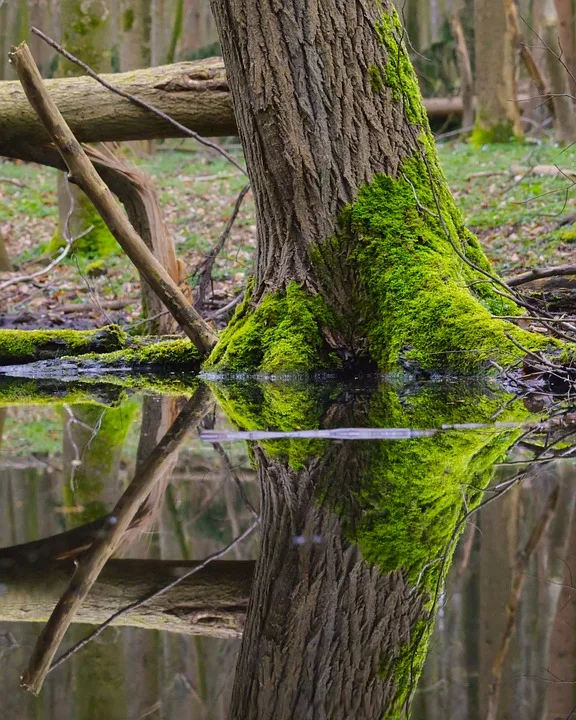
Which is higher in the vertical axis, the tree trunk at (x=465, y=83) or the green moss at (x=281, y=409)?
the tree trunk at (x=465, y=83)

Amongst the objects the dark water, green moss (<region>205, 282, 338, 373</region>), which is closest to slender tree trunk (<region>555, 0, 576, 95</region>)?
green moss (<region>205, 282, 338, 373</region>)

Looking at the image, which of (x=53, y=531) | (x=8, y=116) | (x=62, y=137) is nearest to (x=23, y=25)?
(x=8, y=116)

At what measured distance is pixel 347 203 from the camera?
595 cm

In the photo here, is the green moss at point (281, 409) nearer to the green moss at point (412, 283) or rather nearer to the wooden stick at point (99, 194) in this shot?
the green moss at point (412, 283)

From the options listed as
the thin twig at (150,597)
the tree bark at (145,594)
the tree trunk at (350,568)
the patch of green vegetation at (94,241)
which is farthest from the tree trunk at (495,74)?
the tree bark at (145,594)

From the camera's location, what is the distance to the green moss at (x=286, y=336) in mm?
6035

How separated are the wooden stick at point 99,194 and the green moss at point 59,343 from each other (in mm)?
1233

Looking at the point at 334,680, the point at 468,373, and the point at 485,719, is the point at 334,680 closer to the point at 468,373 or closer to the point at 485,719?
the point at 485,719

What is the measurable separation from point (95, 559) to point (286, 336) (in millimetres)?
3569

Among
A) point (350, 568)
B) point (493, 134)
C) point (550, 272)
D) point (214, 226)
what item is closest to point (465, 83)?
point (493, 134)

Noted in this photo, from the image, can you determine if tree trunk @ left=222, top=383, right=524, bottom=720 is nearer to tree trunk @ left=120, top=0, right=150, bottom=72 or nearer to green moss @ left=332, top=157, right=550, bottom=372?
green moss @ left=332, top=157, right=550, bottom=372

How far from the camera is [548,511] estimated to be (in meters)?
2.69

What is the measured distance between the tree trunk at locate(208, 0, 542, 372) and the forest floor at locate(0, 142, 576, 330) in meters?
1.28

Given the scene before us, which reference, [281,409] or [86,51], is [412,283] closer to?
[281,409]
